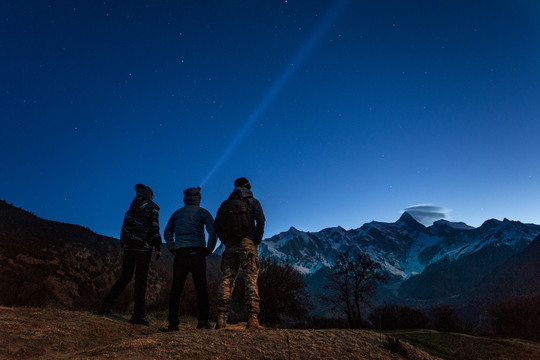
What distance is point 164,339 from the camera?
358cm

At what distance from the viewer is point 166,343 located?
3412 millimetres

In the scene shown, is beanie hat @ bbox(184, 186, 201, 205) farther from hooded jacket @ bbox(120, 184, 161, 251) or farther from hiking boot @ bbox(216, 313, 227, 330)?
hiking boot @ bbox(216, 313, 227, 330)

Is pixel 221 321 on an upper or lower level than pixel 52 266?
lower

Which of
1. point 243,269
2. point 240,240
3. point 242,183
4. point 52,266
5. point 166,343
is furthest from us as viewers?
point 52,266

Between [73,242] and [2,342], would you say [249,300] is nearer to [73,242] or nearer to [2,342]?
[2,342]

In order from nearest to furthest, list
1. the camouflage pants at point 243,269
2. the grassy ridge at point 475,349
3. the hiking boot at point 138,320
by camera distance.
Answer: the camouflage pants at point 243,269 → the hiking boot at point 138,320 → the grassy ridge at point 475,349

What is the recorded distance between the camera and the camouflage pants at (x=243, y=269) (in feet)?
17.9

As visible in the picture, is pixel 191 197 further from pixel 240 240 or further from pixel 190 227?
pixel 240 240

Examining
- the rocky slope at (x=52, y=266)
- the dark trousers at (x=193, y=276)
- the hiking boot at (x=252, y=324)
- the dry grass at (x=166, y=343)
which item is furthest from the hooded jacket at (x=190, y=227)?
the rocky slope at (x=52, y=266)

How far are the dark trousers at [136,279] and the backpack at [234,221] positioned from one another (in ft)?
5.21

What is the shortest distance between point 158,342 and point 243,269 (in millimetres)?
2286

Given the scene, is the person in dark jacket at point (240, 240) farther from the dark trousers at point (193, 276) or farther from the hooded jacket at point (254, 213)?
the dark trousers at point (193, 276)

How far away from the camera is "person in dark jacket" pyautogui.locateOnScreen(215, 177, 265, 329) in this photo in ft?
18.1

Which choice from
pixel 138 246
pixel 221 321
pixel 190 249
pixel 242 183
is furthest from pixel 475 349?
pixel 138 246
